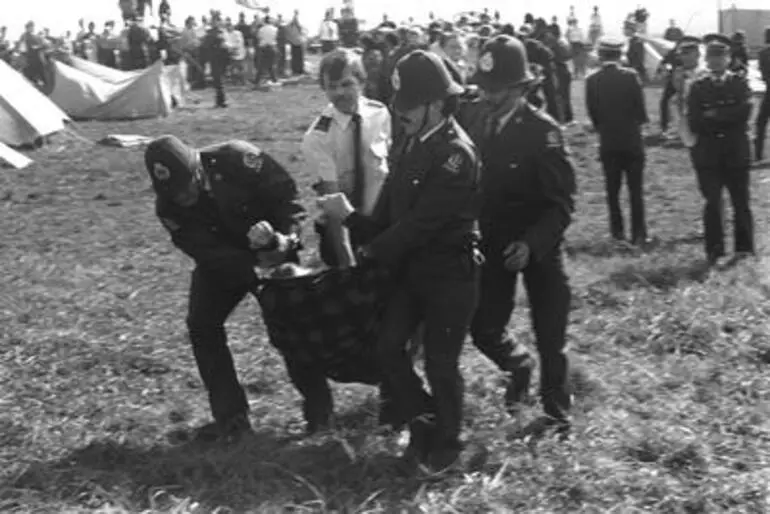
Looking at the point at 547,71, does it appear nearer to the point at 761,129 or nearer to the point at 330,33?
the point at 761,129

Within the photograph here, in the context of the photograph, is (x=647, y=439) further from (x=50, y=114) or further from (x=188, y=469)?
(x=50, y=114)

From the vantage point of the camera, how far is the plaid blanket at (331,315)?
5328 millimetres

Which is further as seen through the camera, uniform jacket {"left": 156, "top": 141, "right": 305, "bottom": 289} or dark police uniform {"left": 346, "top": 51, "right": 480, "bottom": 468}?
uniform jacket {"left": 156, "top": 141, "right": 305, "bottom": 289}

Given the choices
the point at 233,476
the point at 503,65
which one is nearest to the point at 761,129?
the point at 503,65

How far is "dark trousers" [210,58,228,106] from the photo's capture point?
24.8 m

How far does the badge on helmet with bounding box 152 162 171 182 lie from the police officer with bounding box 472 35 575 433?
1431 millimetres

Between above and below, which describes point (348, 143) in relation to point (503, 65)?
below

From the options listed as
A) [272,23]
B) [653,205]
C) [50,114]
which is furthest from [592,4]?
[653,205]

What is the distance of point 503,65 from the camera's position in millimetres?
5297

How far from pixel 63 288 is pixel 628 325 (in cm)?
440

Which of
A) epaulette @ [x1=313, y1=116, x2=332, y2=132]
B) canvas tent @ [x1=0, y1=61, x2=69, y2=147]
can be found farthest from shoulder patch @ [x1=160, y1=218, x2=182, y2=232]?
canvas tent @ [x1=0, y1=61, x2=69, y2=147]

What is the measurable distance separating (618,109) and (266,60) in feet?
69.7

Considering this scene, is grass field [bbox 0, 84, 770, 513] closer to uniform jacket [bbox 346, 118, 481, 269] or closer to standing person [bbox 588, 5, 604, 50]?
uniform jacket [bbox 346, 118, 481, 269]

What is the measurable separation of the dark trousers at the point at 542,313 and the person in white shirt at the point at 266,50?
24.8m
